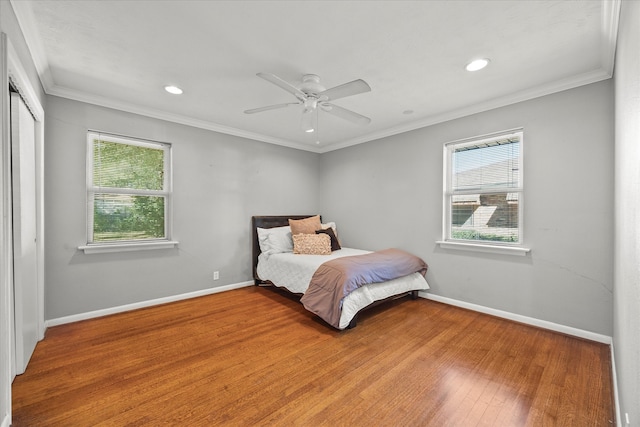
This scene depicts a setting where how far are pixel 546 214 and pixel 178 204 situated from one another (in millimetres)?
4382

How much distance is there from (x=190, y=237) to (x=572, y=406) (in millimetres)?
4105

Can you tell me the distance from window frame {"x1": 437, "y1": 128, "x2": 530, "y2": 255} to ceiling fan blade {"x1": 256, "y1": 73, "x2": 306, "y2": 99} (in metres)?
2.19

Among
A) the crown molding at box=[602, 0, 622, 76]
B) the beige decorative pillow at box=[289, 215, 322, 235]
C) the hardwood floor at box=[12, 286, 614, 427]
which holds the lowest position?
the hardwood floor at box=[12, 286, 614, 427]

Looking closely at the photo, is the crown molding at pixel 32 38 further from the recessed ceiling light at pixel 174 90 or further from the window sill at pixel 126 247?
the window sill at pixel 126 247

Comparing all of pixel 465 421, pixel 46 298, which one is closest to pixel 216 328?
pixel 46 298

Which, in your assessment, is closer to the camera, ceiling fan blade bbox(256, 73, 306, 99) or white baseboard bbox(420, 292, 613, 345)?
ceiling fan blade bbox(256, 73, 306, 99)

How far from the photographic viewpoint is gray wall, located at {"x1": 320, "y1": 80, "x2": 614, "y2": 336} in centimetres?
247

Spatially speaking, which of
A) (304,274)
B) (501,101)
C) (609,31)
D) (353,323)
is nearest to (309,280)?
(304,274)

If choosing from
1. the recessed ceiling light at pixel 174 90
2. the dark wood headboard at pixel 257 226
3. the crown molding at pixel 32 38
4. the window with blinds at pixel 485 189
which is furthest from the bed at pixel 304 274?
the crown molding at pixel 32 38

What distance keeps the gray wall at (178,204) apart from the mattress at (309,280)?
2.15ft

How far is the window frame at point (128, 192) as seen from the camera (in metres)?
3.04

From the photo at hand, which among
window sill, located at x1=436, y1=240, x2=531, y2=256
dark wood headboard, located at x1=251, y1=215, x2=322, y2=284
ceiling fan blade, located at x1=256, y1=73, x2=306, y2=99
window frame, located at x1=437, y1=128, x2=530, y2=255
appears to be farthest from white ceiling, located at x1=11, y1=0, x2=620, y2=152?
dark wood headboard, located at x1=251, y1=215, x2=322, y2=284

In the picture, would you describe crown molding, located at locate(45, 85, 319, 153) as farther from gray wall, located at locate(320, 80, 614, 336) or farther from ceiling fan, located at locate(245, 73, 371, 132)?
gray wall, located at locate(320, 80, 614, 336)

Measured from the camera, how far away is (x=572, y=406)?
5.50 feet
